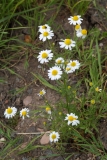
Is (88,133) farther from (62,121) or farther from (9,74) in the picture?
(9,74)

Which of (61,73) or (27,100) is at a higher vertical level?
(27,100)

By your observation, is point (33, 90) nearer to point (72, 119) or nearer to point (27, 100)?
point (27, 100)

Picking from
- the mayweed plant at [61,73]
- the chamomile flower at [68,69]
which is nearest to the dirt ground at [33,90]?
the mayweed plant at [61,73]

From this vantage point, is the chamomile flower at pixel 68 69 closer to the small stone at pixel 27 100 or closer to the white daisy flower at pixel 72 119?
the white daisy flower at pixel 72 119

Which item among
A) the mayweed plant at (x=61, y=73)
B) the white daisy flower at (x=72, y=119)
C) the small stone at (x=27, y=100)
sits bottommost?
the white daisy flower at (x=72, y=119)

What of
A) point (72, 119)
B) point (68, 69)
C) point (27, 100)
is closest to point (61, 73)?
point (68, 69)

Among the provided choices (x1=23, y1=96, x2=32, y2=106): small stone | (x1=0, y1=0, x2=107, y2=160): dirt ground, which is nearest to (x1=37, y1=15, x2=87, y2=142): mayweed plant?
(x1=0, y1=0, x2=107, y2=160): dirt ground

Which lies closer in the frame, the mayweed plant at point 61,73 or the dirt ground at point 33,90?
the mayweed plant at point 61,73

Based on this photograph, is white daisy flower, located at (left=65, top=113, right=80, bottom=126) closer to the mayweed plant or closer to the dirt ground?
the mayweed plant
